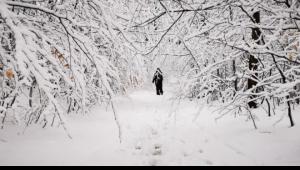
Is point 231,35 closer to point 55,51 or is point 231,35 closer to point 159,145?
point 159,145

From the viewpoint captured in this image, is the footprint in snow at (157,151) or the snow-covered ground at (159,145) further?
the footprint in snow at (157,151)

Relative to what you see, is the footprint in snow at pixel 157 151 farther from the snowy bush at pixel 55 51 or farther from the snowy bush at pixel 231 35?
the snowy bush at pixel 55 51

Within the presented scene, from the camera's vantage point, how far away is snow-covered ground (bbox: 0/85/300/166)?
4102mm

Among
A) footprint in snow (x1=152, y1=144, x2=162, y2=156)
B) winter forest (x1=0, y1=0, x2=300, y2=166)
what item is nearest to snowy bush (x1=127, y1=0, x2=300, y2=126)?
winter forest (x1=0, y1=0, x2=300, y2=166)

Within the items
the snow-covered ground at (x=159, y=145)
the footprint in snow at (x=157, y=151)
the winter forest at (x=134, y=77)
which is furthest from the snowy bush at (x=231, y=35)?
the footprint in snow at (x=157, y=151)

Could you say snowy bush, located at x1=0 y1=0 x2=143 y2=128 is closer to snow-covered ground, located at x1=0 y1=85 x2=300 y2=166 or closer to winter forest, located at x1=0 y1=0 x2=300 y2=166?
winter forest, located at x1=0 y1=0 x2=300 y2=166

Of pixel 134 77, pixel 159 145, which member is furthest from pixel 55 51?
pixel 159 145

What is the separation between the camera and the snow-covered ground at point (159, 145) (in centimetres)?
410

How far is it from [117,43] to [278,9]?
2.24m

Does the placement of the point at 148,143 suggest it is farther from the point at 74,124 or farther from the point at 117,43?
the point at 117,43

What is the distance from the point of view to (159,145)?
5250 mm

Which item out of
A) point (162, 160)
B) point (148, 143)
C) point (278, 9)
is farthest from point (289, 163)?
point (148, 143)

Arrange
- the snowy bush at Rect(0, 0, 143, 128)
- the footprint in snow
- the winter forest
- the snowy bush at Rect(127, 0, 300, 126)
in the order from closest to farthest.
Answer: the snowy bush at Rect(0, 0, 143, 128), the winter forest, the snowy bush at Rect(127, 0, 300, 126), the footprint in snow

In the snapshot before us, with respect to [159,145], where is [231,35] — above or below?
above
